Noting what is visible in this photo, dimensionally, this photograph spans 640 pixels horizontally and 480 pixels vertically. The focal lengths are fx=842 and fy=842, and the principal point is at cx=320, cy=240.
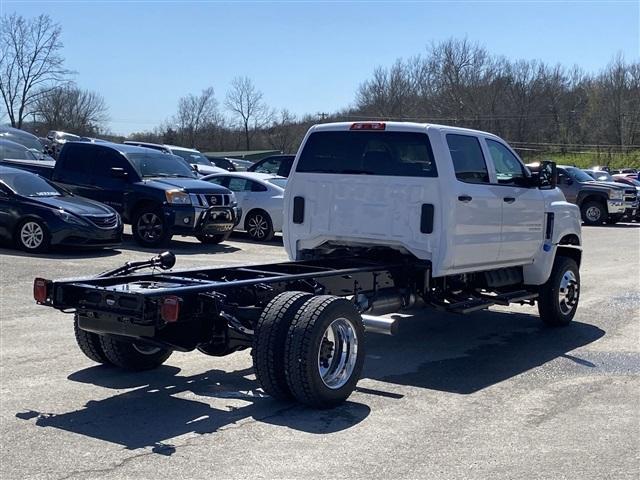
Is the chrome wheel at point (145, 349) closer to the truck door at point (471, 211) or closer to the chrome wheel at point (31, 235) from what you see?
the truck door at point (471, 211)

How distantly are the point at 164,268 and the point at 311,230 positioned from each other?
2.10 m

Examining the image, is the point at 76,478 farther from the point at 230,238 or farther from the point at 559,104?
the point at 559,104

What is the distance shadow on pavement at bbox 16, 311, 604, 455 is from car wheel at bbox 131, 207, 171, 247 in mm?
7206

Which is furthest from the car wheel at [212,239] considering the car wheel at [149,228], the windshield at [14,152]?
the windshield at [14,152]

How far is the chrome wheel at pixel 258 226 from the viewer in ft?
61.3

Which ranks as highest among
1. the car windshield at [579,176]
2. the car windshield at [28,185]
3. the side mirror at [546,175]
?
the car windshield at [579,176]

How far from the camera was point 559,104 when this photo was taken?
74125mm

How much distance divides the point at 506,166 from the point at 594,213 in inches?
807

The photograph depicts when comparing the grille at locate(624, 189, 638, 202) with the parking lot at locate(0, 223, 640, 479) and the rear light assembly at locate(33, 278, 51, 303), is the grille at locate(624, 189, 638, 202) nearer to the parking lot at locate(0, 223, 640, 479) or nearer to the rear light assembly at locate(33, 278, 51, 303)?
the parking lot at locate(0, 223, 640, 479)

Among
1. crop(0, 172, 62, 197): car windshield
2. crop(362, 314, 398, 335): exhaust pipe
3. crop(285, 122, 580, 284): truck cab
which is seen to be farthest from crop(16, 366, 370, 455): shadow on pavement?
crop(0, 172, 62, 197): car windshield

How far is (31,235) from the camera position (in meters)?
14.4

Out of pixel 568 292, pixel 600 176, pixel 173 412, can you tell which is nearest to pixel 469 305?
pixel 568 292

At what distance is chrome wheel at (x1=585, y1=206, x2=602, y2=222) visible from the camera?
92.8ft

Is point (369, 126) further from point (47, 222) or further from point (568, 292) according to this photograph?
point (47, 222)
